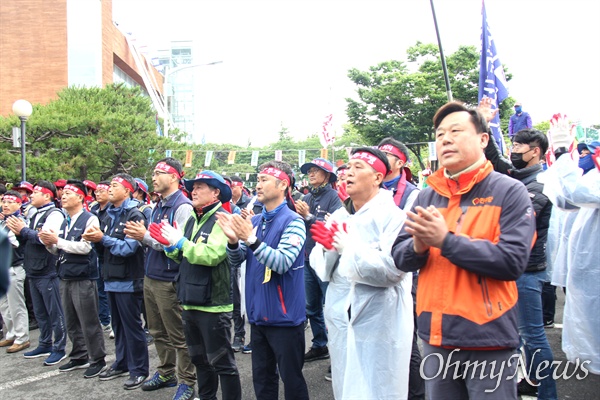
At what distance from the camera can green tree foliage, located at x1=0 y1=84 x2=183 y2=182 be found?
45.6ft

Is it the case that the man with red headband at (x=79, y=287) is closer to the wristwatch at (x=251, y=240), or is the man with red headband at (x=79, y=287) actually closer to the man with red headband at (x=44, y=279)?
the man with red headband at (x=44, y=279)

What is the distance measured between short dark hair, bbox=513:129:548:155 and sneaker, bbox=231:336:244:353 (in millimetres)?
4286

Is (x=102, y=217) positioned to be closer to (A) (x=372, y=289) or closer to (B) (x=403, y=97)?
(A) (x=372, y=289)

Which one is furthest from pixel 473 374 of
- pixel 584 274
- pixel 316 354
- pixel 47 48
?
pixel 47 48

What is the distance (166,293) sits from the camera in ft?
16.5

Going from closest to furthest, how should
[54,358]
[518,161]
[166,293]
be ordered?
[518,161]
[166,293]
[54,358]

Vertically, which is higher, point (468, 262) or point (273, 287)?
point (468, 262)

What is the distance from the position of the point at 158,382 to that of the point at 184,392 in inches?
22.9

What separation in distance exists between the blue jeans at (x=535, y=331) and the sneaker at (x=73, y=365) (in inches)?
200

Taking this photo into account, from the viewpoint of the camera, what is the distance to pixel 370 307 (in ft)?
10.8

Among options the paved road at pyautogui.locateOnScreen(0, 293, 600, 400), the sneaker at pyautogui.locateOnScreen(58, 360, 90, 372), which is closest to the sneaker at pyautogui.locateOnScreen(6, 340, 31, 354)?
the paved road at pyautogui.locateOnScreen(0, 293, 600, 400)

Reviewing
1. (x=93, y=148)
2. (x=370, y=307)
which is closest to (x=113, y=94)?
(x=93, y=148)

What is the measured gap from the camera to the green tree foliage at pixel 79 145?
45.6 ft

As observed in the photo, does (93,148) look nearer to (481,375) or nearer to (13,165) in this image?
(13,165)
